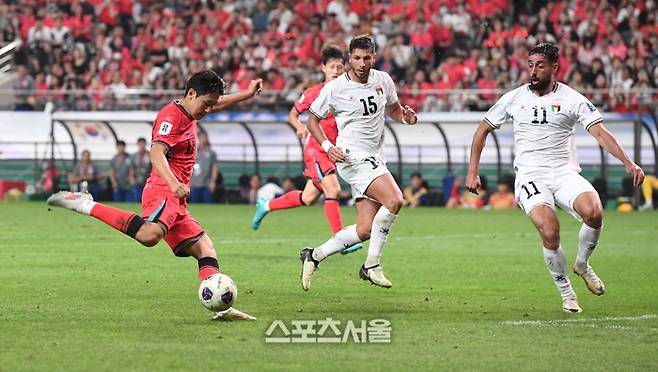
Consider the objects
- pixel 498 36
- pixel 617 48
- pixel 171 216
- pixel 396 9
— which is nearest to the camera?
pixel 171 216

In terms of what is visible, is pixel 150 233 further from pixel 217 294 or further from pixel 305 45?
pixel 305 45

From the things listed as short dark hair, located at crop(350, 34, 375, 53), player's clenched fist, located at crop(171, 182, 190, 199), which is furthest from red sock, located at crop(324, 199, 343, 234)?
player's clenched fist, located at crop(171, 182, 190, 199)

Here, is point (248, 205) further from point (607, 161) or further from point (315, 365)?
point (315, 365)

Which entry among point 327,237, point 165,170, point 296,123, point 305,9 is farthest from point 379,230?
point 305,9

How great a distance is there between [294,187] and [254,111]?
2.65 metres

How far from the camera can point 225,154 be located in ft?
96.3

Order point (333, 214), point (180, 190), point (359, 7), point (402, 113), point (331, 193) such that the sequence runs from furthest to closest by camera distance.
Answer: point (359, 7) → point (331, 193) → point (333, 214) → point (402, 113) → point (180, 190)

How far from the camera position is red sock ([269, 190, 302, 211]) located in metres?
16.5

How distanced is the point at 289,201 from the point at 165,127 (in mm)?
6963

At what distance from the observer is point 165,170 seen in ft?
31.4

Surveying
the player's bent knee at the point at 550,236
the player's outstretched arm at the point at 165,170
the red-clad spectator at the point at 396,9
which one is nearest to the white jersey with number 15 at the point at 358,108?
the player's bent knee at the point at 550,236

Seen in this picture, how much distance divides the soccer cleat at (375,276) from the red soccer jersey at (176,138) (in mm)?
2163

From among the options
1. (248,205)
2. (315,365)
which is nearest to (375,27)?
(248,205)

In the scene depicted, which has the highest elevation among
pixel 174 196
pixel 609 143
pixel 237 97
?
pixel 237 97
